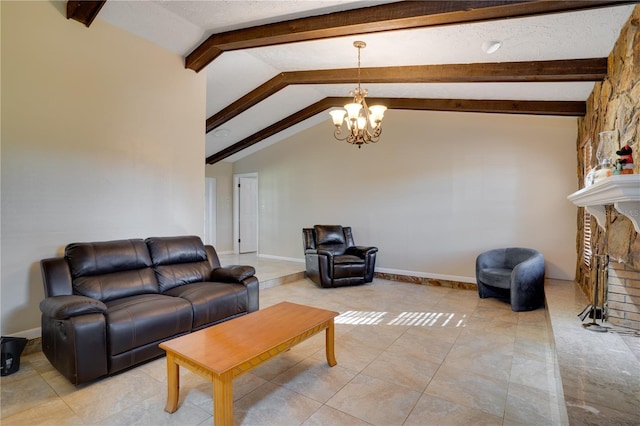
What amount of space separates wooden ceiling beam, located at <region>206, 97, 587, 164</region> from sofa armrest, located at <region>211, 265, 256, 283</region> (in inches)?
136

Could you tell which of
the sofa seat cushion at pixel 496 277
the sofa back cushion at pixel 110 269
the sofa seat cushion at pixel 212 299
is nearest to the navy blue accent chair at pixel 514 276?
the sofa seat cushion at pixel 496 277

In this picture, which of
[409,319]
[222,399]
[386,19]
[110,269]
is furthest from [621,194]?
[110,269]

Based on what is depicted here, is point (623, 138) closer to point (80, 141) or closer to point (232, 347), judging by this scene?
point (232, 347)

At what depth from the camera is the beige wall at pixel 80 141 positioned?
2.84 metres

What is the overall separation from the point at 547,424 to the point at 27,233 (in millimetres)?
4219

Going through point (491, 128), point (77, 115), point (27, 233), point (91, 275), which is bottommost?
point (91, 275)

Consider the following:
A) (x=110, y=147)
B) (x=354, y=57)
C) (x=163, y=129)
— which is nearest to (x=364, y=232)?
(x=354, y=57)

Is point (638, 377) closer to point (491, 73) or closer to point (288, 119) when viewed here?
point (491, 73)

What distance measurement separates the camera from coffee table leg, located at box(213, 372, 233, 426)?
1753 mm

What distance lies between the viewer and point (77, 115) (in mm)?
3219

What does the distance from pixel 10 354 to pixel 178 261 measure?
1451 mm

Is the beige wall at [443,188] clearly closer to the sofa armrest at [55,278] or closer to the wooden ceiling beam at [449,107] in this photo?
the wooden ceiling beam at [449,107]

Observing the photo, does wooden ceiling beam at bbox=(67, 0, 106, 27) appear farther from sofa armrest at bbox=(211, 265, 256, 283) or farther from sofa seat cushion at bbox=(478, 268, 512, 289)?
sofa seat cushion at bbox=(478, 268, 512, 289)

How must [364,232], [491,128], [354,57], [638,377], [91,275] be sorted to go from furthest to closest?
[364,232] < [491,128] < [354,57] < [91,275] < [638,377]
